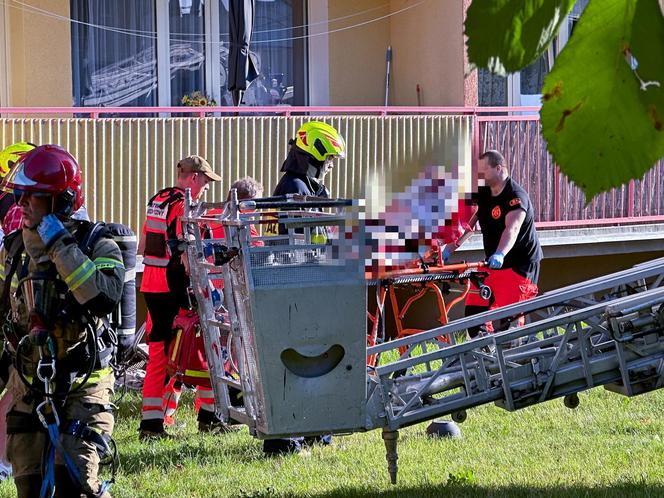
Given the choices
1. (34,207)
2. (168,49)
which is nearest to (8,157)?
(34,207)

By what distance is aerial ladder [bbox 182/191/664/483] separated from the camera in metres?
4.97

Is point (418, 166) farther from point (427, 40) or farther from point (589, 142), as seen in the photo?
point (427, 40)

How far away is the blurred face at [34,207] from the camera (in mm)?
4617

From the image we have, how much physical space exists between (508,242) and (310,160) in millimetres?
1725

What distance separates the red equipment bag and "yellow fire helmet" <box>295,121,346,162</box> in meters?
1.37

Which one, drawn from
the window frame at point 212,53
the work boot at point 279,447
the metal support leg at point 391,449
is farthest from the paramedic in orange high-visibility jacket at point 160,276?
the window frame at point 212,53

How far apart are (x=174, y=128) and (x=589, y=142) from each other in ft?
31.9

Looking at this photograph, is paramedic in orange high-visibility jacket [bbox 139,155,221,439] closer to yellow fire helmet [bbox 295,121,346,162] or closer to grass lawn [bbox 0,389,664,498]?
grass lawn [bbox 0,389,664,498]

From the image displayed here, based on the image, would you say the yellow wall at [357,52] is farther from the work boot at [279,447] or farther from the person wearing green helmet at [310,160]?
the work boot at [279,447]

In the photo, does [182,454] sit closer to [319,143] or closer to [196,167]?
[196,167]

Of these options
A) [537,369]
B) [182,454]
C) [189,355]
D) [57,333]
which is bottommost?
[182,454]

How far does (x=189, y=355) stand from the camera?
7.54m

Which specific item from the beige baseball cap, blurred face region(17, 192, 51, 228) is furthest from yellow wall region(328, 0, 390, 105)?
blurred face region(17, 192, 51, 228)

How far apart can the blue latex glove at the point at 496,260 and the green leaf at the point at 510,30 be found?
25.0 feet
